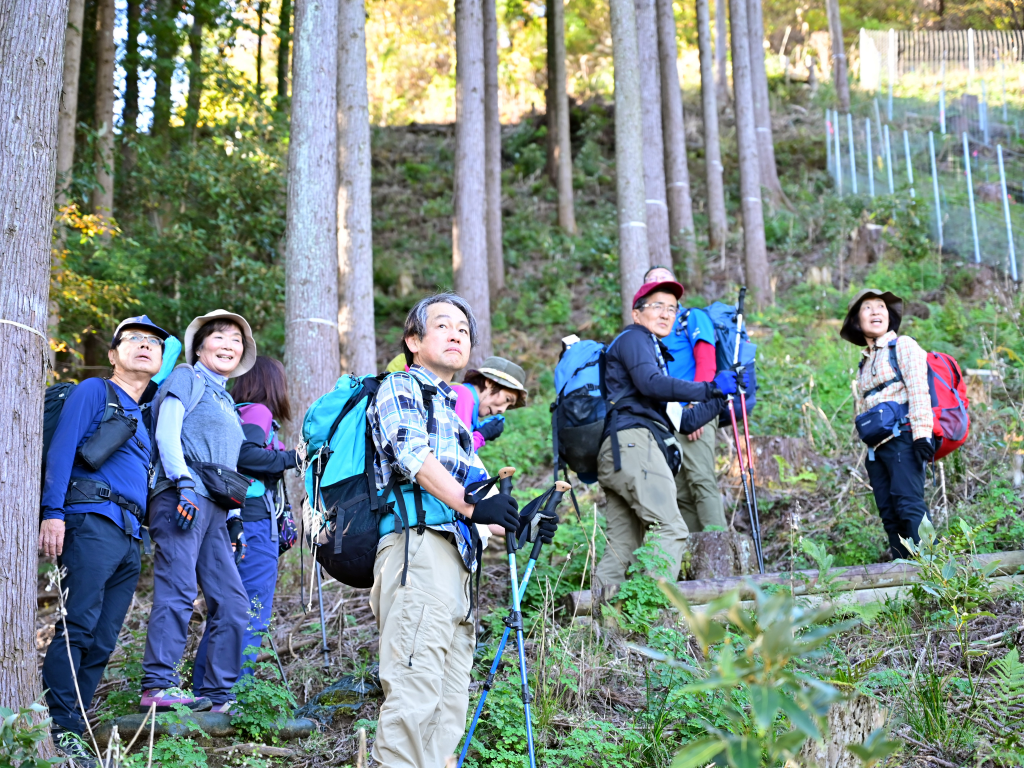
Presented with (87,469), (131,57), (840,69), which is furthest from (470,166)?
(840,69)

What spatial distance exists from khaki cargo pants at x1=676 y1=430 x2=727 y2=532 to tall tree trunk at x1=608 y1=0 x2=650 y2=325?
3.82m

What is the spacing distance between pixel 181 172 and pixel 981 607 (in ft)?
40.2

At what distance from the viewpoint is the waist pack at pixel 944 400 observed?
5.63 m

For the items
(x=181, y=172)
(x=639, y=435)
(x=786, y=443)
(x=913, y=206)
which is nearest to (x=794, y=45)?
(x=913, y=206)

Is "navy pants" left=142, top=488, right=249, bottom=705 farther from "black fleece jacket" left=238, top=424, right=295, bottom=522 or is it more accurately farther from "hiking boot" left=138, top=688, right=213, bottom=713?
"black fleece jacket" left=238, top=424, right=295, bottom=522

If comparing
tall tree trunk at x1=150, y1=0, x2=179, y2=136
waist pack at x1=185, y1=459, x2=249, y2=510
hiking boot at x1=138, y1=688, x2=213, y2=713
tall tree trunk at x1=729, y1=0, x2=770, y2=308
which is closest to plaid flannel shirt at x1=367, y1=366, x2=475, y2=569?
waist pack at x1=185, y1=459, x2=249, y2=510

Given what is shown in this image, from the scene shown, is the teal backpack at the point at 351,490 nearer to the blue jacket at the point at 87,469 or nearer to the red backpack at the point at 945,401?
the blue jacket at the point at 87,469

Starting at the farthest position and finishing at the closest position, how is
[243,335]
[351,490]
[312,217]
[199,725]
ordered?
[312,217] → [243,335] → [199,725] → [351,490]

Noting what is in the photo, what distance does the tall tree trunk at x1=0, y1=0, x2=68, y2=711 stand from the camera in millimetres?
3682

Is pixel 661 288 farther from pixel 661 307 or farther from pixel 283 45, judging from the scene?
pixel 283 45

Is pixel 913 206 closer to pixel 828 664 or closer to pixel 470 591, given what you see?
pixel 828 664

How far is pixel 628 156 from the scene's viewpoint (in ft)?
33.3

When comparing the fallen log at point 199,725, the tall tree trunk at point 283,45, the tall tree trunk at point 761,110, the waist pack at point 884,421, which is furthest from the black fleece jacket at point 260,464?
the tall tree trunk at point 761,110

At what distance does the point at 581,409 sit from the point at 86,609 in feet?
10.1
